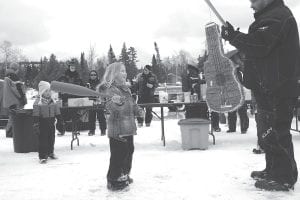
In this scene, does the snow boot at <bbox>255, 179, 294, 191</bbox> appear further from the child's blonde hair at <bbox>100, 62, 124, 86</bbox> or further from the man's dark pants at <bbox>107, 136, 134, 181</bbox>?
the child's blonde hair at <bbox>100, 62, 124, 86</bbox>

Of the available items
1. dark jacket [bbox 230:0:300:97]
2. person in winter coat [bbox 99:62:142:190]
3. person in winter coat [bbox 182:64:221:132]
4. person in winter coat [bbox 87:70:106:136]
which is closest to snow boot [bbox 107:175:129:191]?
person in winter coat [bbox 99:62:142:190]

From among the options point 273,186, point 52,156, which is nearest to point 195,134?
point 52,156

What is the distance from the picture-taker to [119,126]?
4395mm

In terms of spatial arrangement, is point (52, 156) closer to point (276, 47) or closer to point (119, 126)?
point (119, 126)

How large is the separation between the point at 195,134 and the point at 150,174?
2.27 meters

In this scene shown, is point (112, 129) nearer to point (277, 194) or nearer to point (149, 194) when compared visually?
point (149, 194)

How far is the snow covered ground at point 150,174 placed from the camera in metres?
4.12

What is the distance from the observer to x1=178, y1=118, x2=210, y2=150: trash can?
7223mm

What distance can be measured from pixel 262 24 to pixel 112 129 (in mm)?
1859

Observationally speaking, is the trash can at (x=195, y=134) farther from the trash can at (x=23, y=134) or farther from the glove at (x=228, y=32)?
the glove at (x=228, y=32)

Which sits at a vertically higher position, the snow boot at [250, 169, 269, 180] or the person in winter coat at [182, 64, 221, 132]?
the person in winter coat at [182, 64, 221, 132]

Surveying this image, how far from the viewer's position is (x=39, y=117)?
675 centimetres

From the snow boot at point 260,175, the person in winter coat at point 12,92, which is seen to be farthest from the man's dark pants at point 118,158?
the person in winter coat at point 12,92

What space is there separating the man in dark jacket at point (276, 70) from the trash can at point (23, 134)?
520 centimetres
